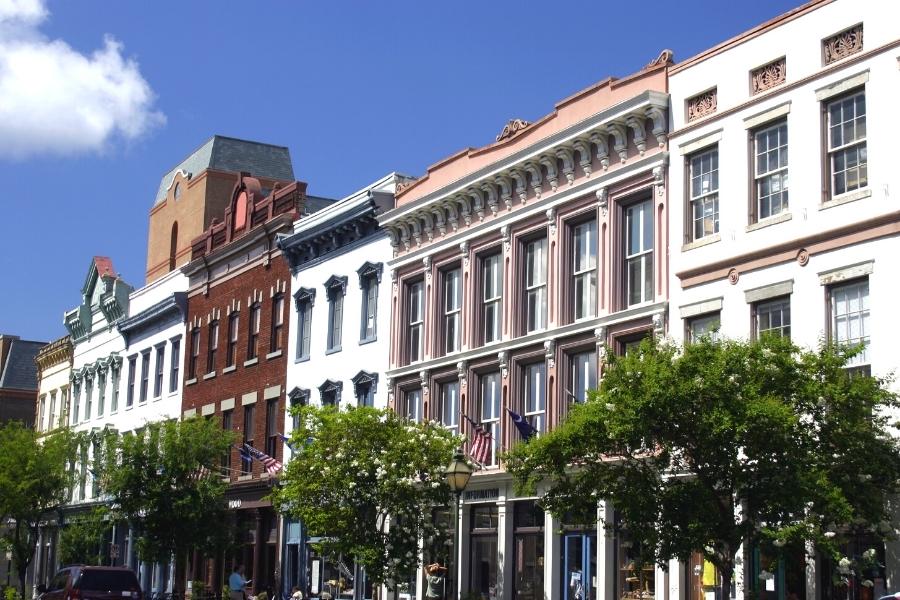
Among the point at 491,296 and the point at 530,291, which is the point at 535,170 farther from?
the point at 491,296

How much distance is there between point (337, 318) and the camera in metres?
42.3

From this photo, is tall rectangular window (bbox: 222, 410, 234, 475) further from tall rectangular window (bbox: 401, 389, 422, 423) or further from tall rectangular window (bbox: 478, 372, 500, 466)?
tall rectangular window (bbox: 478, 372, 500, 466)

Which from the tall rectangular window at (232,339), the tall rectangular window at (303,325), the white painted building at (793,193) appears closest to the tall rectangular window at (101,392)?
the tall rectangular window at (232,339)

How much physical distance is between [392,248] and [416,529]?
977 cm

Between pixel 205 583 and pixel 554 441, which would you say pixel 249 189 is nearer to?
pixel 205 583

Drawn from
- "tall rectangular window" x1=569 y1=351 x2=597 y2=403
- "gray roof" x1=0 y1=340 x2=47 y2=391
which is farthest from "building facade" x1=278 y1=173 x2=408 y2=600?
"gray roof" x1=0 y1=340 x2=47 y2=391

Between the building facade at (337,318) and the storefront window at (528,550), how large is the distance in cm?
600

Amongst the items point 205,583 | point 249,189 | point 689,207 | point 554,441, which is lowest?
point 205,583

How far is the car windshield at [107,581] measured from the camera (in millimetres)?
33844

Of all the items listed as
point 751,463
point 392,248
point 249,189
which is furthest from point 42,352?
point 751,463

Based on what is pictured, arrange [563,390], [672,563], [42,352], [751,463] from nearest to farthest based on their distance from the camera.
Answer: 1. [751,463]
2. [672,563]
3. [563,390]
4. [42,352]

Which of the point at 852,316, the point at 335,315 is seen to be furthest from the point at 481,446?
the point at 852,316

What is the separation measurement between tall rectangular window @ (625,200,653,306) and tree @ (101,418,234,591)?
Result: 59.0 ft

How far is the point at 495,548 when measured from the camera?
33688mm
